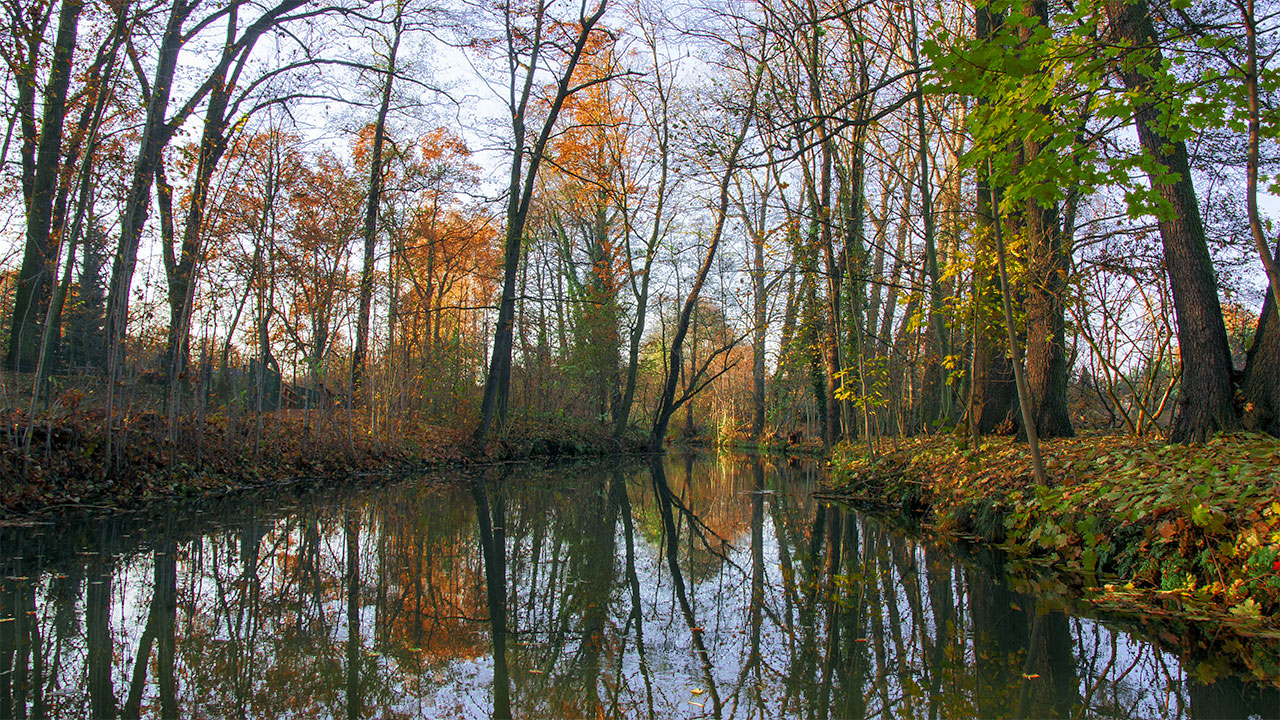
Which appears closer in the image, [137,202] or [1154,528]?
[1154,528]

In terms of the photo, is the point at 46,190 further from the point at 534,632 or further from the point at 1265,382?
the point at 1265,382

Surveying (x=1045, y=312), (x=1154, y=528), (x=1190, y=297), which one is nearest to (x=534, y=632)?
(x=1154, y=528)

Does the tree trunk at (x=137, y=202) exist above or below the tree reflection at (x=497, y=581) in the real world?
above

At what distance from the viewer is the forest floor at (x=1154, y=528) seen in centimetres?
342

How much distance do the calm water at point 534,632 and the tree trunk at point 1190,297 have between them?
244cm

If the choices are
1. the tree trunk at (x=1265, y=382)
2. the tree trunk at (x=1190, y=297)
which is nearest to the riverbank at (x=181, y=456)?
the tree trunk at (x=1190, y=297)

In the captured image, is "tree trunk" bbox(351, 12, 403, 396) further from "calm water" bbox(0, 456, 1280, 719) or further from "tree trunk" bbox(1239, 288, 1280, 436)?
"tree trunk" bbox(1239, 288, 1280, 436)

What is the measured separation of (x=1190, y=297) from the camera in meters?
5.96

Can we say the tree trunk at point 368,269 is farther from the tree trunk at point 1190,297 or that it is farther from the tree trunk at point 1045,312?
the tree trunk at point 1190,297

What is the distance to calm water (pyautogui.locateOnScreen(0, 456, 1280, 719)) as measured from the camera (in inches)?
99.2

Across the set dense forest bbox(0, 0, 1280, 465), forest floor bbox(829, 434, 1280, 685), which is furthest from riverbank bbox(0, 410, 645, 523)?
forest floor bbox(829, 434, 1280, 685)

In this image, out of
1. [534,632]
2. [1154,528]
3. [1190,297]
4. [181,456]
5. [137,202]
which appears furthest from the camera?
[181,456]

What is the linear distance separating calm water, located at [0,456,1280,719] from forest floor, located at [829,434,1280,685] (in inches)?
17.5

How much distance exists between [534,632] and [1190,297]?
20.0ft
